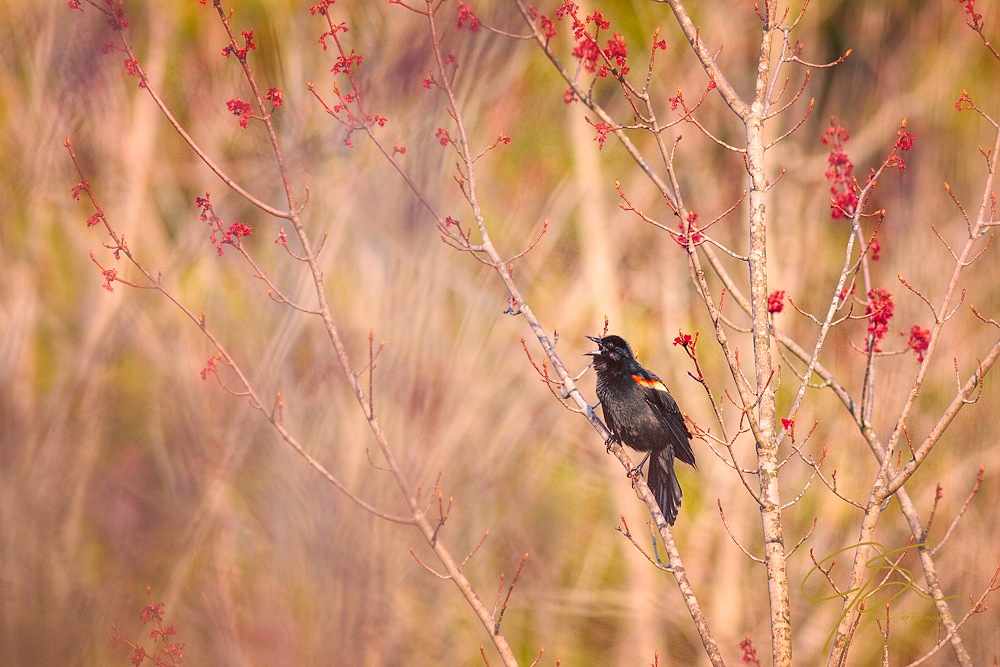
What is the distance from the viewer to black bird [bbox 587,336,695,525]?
3.61m

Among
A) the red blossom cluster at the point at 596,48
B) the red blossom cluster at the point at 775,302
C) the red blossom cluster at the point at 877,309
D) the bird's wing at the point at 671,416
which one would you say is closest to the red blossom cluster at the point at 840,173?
the red blossom cluster at the point at 877,309

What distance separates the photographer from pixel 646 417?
363 centimetres

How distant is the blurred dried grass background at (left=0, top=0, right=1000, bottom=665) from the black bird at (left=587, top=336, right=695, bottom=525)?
72 centimetres

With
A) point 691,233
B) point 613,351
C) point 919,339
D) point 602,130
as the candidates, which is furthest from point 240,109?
point 919,339

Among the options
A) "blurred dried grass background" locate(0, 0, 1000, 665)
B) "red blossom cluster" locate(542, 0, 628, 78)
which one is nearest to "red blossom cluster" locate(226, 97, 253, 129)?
"red blossom cluster" locate(542, 0, 628, 78)

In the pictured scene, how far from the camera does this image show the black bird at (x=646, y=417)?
142 inches

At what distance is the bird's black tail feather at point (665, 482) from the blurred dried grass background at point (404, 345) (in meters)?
0.87

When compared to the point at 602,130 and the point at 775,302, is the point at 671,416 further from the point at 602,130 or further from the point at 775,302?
the point at 602,130

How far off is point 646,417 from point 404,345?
1.00 m

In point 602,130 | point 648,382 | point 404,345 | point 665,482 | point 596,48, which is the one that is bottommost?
point 665,482

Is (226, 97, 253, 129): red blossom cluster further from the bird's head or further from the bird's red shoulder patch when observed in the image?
the bird's red shoulder patch

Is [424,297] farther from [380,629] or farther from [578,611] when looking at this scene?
[578,611]

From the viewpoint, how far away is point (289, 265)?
4.03 metres

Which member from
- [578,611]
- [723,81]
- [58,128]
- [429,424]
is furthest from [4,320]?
[723,81]
